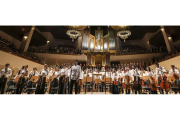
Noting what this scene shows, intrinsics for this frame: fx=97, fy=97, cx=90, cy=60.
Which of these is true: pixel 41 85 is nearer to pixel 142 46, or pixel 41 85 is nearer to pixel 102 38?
pixel 102 38

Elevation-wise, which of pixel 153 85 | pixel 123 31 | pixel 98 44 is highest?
pixel 98 44

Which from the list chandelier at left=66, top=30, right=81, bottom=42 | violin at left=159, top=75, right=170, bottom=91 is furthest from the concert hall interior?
violin at left=159, top=75, right=170, bottom=91

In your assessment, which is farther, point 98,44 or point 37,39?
point 98,44

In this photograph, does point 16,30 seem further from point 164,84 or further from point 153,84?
point 164,84

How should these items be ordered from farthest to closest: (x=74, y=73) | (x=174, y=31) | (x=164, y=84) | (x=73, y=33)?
(x=174, y=31)
(x=73, y=33)
(x=74, y=73)
(x=164, y=84)

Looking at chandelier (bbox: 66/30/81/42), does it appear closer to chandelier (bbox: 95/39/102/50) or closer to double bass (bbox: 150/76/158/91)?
chandelier (bbox: 95/39/102/50)

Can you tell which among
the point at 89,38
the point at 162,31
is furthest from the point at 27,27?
the point at 162,31

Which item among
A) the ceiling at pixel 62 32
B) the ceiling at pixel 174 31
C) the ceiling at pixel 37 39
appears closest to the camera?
the ceiling at pixel 174 31

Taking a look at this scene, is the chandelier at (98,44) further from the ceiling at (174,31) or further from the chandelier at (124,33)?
the ceiling at (174,31)

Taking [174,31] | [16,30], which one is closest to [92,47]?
[16,30]

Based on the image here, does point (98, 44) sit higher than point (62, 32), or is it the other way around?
point (62, 32)

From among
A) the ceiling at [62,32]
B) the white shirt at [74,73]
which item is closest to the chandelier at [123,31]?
the ceiling at [62,32]

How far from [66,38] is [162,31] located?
917 centimetres

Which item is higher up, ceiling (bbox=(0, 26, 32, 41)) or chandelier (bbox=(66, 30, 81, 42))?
ceiling (bbox=(0, 26, 32, 41))
